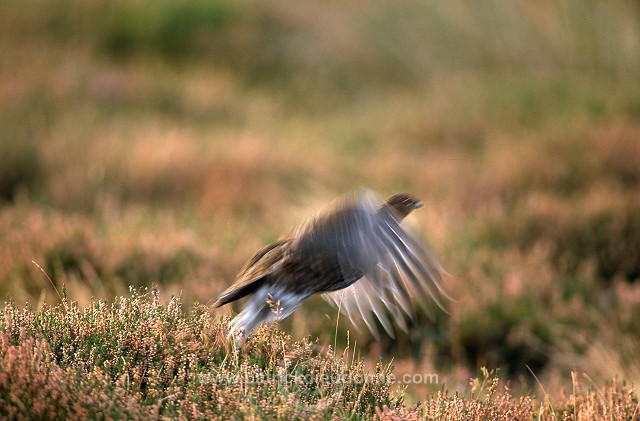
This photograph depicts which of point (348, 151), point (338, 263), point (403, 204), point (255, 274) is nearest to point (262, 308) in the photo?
point (255, 274)

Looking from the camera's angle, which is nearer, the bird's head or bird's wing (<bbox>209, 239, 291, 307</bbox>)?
bird's wing (<bbox>209, 239, 291, 307</bbox>)

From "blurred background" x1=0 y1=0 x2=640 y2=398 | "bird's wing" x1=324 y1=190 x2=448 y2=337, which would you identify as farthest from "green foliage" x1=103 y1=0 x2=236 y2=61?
"bird's wing" x1=324 y1=190 x2=448 y2=337

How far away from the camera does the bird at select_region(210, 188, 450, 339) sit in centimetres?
297

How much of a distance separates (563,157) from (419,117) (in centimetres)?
246

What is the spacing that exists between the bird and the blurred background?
0.75 feet

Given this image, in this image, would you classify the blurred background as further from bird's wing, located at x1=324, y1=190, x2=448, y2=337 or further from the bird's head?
the bird's head

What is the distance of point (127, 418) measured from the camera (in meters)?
2.55

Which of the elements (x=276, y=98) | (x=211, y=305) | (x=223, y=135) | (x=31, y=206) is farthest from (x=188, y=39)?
(x=211, y=305)

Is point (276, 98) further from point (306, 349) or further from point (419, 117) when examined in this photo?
point (306, 349)

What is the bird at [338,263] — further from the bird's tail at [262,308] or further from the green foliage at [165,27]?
the green foliage at [165,27]

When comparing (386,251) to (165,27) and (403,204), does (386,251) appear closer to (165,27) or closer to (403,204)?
(403,204)

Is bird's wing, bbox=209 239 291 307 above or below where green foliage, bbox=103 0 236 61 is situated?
below

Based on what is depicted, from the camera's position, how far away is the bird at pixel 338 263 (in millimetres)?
2971

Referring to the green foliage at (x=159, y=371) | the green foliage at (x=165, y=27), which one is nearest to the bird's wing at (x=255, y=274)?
the green foliage at (x=159, y=371)
